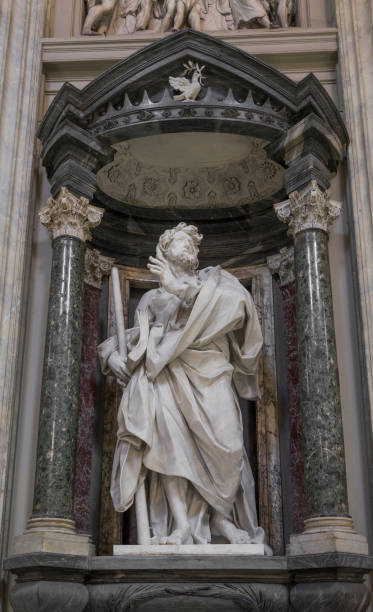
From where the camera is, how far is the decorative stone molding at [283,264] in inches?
262

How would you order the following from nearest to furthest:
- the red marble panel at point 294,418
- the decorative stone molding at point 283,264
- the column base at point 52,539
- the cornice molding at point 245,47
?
the column base at point 52,539 → the red marble panel at point 294,418 → the decorative stone molding at point 283,264 → the cornice molding at point 245,47

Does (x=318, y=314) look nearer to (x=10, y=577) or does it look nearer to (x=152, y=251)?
(x=152, y=251)

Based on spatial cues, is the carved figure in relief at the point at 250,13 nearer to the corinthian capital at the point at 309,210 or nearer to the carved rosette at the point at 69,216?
the corinthian capital at the point at 309,210

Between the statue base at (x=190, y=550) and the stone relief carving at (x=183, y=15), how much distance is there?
4.47 m

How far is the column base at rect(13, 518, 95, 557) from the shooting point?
5.06 meters

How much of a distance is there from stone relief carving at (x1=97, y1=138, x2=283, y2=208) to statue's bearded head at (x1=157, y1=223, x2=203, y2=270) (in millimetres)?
936

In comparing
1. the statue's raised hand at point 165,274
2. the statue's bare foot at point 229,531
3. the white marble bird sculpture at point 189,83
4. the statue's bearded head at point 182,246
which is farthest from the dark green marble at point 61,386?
the white marble bird sculpture at point 189,83

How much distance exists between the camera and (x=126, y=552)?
521cm

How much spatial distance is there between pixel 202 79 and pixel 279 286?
1745 millimetres

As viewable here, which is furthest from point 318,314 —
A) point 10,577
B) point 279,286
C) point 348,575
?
point 10,577

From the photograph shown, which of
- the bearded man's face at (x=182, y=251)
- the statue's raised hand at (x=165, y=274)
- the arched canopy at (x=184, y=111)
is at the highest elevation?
the arched canopy at (x=184, y=111)

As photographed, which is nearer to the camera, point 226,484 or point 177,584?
point 177,584

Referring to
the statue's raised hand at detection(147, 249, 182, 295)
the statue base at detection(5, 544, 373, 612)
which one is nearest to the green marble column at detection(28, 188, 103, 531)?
the statue base at detection(5, 544, 373, 612)

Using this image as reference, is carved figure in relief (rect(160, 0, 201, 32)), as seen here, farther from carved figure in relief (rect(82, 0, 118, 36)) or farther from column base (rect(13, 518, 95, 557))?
column base (rect(13, 518, 95, 557))
